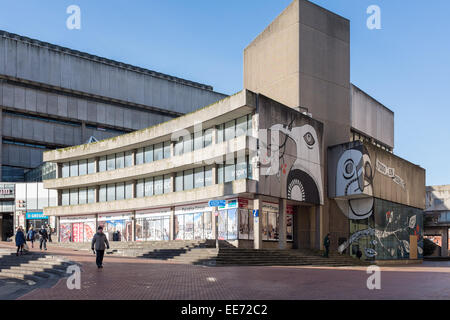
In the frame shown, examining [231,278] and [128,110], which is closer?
[231,278]

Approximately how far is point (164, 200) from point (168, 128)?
5.67 meters

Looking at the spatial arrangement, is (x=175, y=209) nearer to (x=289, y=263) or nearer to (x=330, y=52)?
(x=289, y=263)

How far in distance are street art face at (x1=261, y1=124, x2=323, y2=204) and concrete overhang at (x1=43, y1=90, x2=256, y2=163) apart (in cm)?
286

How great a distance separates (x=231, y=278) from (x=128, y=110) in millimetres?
61982

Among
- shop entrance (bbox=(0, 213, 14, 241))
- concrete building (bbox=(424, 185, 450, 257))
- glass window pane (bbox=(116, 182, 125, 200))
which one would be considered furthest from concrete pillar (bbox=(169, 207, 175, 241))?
concrete building (bbox=(424, 185, 450, 257))

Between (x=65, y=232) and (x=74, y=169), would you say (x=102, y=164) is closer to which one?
(x=74, y=169)

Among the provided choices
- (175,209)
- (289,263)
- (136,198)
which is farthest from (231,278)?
(136,198)

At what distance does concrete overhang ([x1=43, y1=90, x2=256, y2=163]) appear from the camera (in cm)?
3442

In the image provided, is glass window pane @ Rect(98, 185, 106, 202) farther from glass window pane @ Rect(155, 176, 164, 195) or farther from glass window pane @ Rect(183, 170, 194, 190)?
glass window pane @ Rect(183, 170, 194, 190)

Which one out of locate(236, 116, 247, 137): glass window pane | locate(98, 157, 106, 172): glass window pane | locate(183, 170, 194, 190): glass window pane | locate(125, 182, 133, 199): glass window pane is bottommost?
locate(125, 182, 133, 199): glass window pane

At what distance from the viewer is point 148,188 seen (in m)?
44.0

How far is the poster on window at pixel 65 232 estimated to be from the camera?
51.5 meters

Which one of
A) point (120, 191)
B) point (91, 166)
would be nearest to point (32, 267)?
point (120, 191)

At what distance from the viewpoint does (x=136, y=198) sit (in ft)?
143
